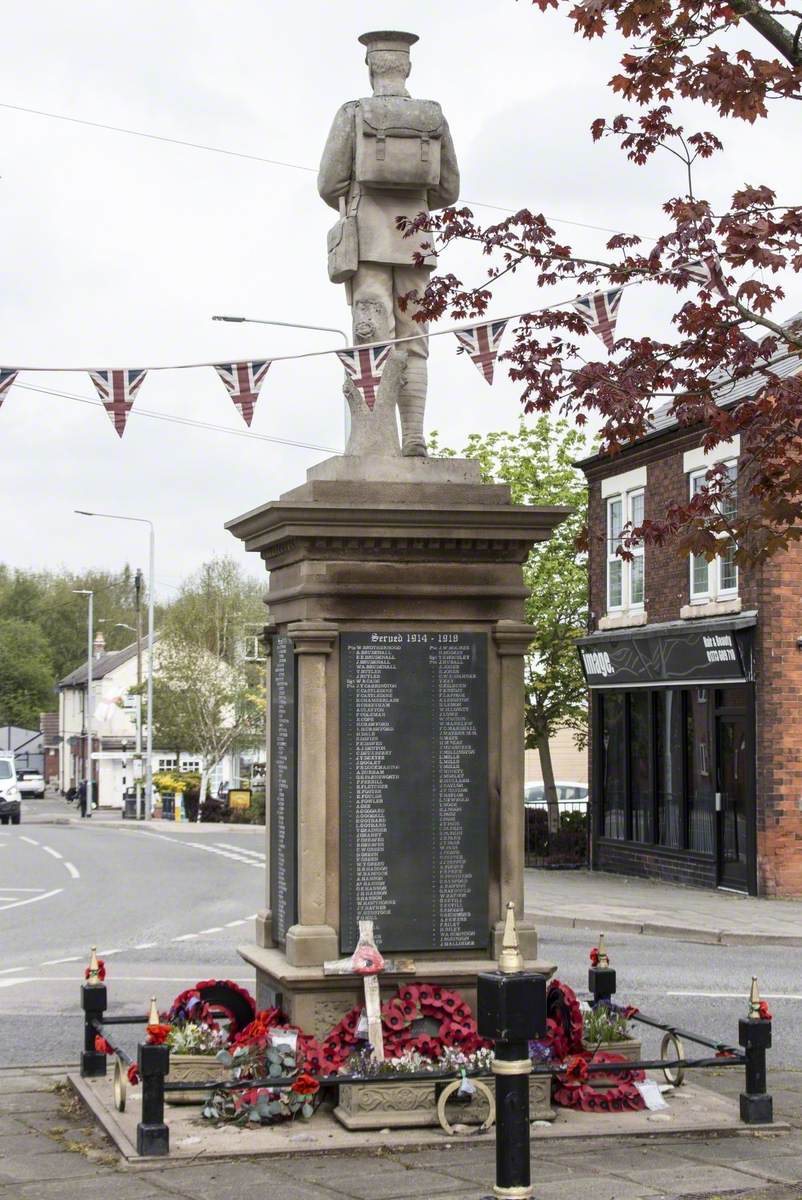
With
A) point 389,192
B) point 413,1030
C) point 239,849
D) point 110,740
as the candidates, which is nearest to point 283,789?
point 413,1030

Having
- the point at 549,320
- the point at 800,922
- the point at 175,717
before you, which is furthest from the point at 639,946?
the point at 175,717

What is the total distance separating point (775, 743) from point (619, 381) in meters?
13.6

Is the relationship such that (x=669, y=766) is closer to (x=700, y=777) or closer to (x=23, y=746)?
(x=700, y=777)

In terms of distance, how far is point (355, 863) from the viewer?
29.6 feet

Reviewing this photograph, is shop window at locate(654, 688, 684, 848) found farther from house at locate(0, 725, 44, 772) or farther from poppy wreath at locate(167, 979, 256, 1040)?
house at locate(0, 725, 44, 772)

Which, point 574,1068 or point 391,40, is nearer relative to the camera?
point 574,1068

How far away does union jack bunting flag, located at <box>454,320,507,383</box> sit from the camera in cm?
1162

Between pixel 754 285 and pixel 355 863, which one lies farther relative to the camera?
pixel 754 285

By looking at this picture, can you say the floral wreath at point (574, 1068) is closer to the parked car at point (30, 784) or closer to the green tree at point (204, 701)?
the green tree at point (204, 701)

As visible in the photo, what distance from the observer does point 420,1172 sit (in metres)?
7.41

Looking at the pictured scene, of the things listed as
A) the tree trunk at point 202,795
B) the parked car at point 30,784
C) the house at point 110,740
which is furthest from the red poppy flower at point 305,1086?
the parked car at point 30,784

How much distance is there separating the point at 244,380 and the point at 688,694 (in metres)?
15.6

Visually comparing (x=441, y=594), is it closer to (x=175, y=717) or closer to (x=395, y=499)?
(x=395, y=499)

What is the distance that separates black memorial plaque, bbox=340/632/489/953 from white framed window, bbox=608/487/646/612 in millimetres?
18398
